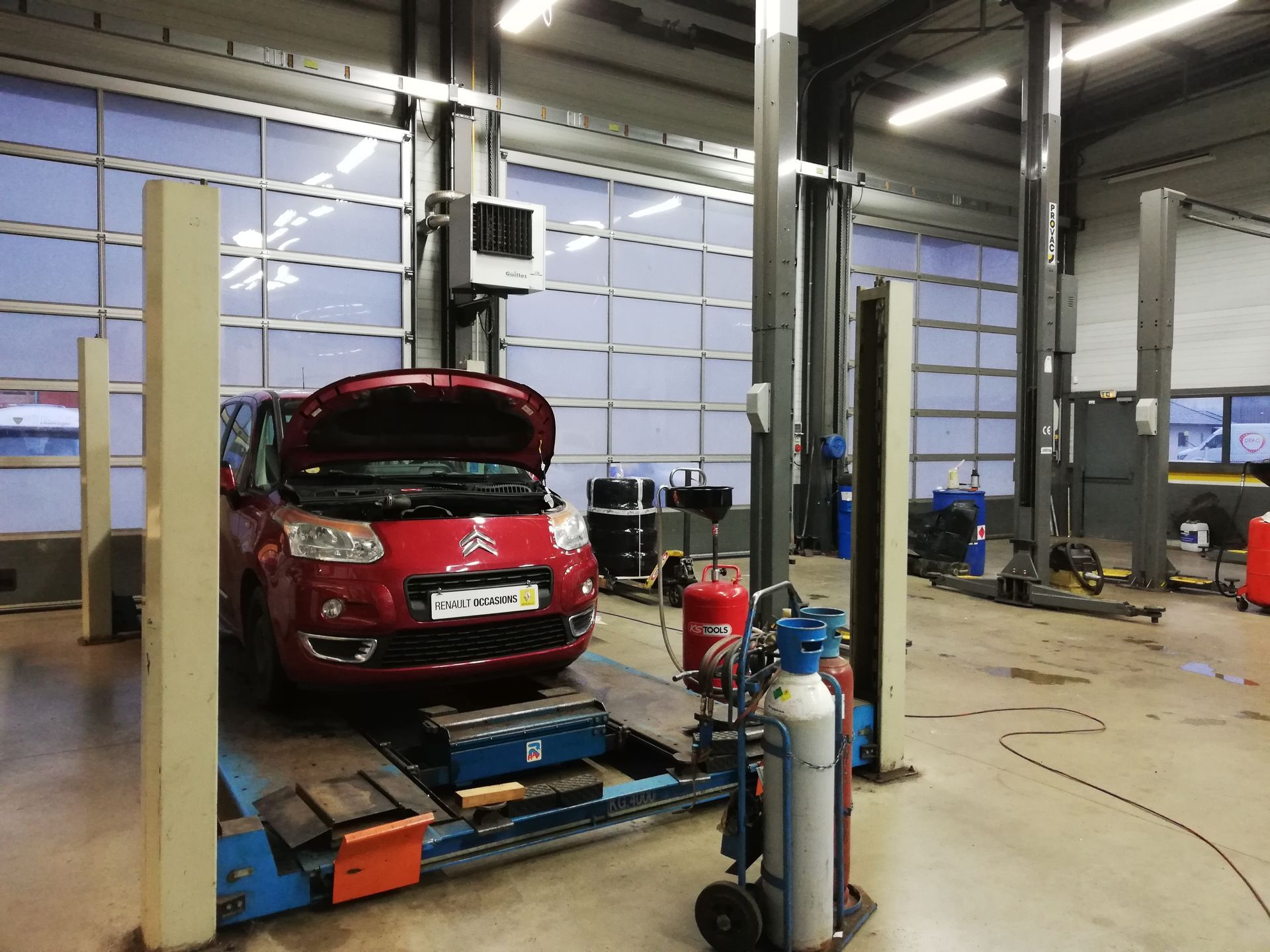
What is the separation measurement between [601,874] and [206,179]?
647 cm

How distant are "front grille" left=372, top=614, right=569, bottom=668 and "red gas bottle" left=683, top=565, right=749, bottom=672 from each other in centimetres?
67

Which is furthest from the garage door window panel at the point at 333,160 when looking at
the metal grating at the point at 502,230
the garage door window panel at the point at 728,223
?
the garage door window panel at the point at 728,223

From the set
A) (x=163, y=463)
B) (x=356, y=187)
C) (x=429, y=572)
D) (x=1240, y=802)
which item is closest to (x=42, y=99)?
(x=356, y=187)

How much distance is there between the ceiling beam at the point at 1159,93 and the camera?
10391 mm

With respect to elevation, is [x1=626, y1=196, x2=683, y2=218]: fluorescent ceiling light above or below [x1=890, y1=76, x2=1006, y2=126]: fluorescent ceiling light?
below

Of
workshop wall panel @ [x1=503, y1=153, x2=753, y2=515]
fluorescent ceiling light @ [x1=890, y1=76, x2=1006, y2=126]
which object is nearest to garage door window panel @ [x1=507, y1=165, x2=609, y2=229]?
workshop wall panel @ [x1=503, y1=153, x2=753, y2=515]

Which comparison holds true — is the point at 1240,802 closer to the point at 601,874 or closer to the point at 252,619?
the point at 601,874

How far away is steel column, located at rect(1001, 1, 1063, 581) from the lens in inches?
286

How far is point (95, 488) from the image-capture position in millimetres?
5199

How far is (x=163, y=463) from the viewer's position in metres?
1.95

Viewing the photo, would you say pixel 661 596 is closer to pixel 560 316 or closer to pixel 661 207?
pixel 560 316

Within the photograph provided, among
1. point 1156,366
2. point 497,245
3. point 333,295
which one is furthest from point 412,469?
point 1156,366

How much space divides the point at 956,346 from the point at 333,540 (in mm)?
10366

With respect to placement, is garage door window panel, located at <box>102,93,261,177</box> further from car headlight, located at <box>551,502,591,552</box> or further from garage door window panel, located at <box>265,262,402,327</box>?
car headlight, located at <box>551,502,591,552</box>
